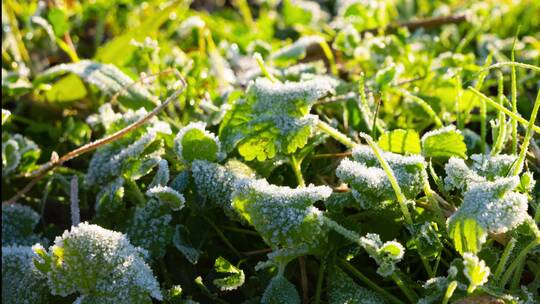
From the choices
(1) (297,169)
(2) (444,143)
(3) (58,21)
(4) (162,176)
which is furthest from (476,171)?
(3) (58,21)

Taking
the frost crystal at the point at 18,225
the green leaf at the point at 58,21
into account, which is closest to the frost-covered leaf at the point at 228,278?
the frost crystal at the point at 18,225

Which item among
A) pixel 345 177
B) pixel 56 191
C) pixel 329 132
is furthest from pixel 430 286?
pixel 56 191

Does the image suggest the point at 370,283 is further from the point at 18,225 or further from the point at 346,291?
the point at 18,225

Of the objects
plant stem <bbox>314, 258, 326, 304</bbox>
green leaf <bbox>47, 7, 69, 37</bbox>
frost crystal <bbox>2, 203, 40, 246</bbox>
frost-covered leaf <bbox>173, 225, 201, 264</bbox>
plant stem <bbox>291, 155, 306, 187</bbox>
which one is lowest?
frost crystal <bbox>2, 203, 40, 246</bbox>

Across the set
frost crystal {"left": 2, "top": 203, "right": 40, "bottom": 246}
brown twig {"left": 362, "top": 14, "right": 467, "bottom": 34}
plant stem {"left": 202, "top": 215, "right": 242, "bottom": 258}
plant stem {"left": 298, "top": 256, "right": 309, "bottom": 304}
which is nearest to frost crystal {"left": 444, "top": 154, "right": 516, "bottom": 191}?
plant stem {"left": 298, "top": 256, "right": 309, "bottom": 304}

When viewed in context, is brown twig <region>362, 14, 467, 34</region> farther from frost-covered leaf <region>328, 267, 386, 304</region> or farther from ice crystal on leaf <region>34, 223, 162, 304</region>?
ice crystal on leaf <region>34, 223, 162, 304</region>

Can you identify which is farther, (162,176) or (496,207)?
(162,176)

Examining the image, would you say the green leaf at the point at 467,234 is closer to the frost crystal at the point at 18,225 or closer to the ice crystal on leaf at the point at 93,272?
the ice crystal on leaf at the point at 93,272
